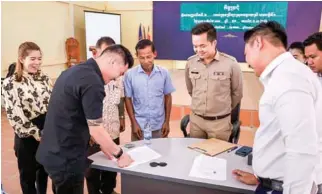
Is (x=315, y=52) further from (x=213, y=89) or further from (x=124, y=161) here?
(x=124, y=161)

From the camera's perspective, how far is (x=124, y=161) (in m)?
1.76

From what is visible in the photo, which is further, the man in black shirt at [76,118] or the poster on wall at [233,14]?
the poster on wall at [233,14]

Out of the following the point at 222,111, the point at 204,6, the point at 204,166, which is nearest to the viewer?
the point at 204,166

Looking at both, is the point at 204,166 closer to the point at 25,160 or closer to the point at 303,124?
the point at 303,124

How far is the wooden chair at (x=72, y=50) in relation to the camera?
5.98m

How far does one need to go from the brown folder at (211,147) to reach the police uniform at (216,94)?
32cm

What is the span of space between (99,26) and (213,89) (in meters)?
4.64

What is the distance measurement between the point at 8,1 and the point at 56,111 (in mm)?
4157

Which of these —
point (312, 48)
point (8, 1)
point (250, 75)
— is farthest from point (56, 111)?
point (8, 1)

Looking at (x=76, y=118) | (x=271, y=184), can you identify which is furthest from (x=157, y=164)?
(x=271, y=184)

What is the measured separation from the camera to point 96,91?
4.93 ft

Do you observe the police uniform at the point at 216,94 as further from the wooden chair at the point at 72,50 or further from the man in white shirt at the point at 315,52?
the wooden chair at the point at 72,50

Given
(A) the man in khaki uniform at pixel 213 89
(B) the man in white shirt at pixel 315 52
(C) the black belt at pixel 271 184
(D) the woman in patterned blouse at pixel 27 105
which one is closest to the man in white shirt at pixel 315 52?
(B) the man in white shirt at pixel 315 52

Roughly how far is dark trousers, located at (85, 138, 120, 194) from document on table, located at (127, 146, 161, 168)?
0.49 m
